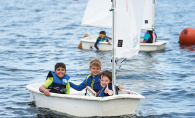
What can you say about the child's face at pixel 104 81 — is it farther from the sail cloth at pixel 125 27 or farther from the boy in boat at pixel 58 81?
the boy in boat at pixel 58 81

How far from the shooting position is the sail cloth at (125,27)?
713cm

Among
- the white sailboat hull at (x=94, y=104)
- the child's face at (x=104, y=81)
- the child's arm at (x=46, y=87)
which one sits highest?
the child's face at (x=104, y=81)

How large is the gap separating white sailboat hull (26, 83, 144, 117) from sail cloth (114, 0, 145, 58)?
35.3 inches

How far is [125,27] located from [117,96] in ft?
4.65

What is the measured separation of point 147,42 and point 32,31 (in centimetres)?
1331

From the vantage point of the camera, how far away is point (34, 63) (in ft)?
50.4

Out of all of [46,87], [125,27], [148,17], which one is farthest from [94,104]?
[148,17]

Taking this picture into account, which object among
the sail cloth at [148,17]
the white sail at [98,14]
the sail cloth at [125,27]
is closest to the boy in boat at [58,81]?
the sail cloth at [125,27]

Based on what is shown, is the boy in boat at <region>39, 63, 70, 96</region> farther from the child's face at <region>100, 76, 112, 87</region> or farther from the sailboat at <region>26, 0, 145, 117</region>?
the child's face at <region>100, 76, 112, 87</region>

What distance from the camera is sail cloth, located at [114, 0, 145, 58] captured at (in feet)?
23.4

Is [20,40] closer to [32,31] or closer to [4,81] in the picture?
[32,31]

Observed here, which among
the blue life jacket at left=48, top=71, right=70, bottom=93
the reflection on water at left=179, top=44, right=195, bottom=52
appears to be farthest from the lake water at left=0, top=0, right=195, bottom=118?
the blue life jacket at left=48, top=71, right=70, bottom=93

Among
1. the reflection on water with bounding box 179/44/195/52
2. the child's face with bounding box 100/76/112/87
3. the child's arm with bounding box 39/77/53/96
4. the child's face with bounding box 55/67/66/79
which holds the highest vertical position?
the reflection on water with bounding box 179/44/195/52

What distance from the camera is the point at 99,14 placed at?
54.3 feet
